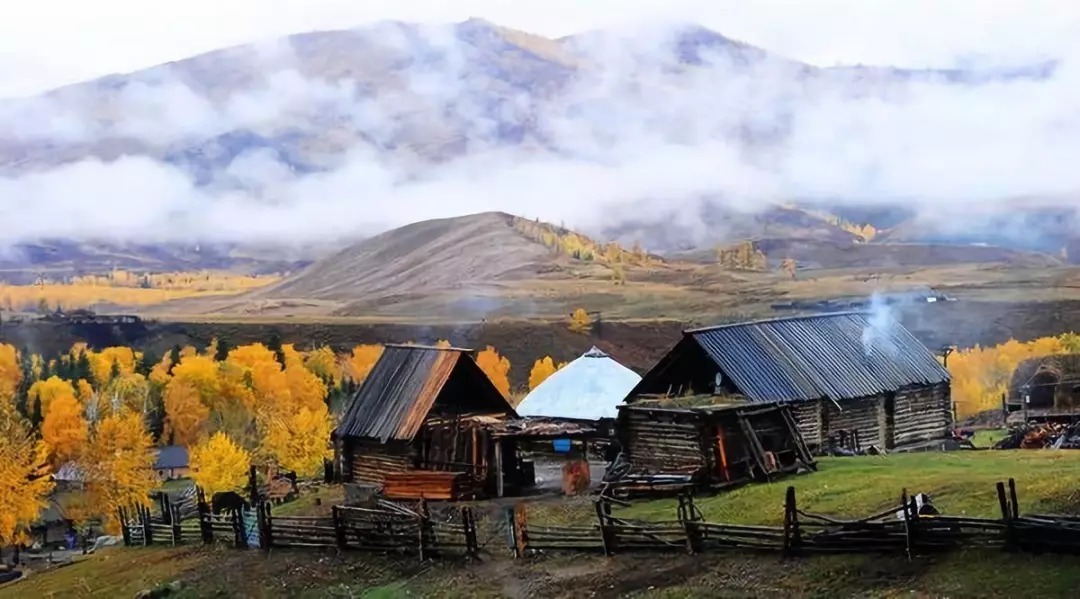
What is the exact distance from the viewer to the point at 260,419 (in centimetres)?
8362

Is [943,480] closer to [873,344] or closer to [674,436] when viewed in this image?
[674,436]

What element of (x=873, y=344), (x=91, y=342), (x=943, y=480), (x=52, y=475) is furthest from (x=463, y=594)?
(x=91, y=342)

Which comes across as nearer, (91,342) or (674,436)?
(674,436)

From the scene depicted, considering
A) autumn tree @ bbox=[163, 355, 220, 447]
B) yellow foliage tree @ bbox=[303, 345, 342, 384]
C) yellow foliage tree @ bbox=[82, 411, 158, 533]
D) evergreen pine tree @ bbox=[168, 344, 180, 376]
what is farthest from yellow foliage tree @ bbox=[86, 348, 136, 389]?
yellow foliage tree @ bbox=[82, 411, 158, 533]

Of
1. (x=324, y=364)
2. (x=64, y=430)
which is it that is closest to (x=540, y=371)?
(x=324, y=364)

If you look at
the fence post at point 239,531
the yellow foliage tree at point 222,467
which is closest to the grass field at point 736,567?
the fence post at point 239,531

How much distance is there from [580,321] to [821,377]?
77.3 meters

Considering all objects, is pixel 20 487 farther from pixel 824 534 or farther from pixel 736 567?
pixel 824 534

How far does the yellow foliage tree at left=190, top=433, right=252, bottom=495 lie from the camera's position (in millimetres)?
66188

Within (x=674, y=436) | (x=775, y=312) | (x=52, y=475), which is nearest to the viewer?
(x=674, y=436)

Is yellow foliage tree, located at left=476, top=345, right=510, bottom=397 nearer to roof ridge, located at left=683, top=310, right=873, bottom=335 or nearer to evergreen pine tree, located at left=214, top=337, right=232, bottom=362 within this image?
evergreen pine tree, located at left=214, top=337, right=232, bottom=362

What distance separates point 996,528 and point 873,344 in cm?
2335

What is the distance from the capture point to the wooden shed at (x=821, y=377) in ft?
127

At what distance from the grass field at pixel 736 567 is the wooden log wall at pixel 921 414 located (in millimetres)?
5404
